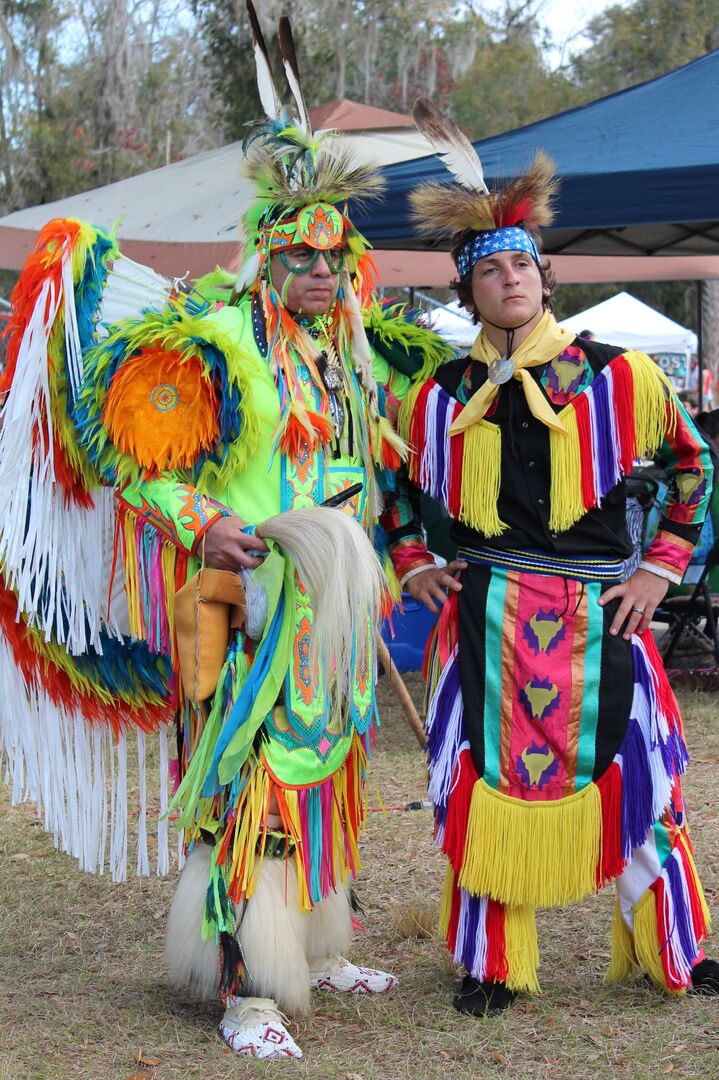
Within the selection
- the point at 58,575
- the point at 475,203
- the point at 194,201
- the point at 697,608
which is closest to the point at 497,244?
the point at 475,203

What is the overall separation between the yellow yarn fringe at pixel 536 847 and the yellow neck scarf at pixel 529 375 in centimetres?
80

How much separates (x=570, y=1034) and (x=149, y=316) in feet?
5.85

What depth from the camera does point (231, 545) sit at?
8.48 feet

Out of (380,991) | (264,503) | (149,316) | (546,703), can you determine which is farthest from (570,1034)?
(149,316)

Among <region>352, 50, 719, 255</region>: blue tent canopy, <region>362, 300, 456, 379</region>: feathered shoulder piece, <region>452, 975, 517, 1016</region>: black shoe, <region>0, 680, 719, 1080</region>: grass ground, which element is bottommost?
<region>0, 680, 719, 1080</region>: grass ground

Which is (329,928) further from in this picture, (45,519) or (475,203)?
(475,203)

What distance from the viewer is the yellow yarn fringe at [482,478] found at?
9.09 ft

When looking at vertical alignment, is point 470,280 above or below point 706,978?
above

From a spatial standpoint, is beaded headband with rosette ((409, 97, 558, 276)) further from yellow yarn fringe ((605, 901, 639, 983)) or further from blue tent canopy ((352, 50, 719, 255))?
yellow yarn fringe ((605, 901, 639, 983))

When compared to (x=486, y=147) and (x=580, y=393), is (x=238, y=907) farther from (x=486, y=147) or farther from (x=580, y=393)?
(x=486, y=147)

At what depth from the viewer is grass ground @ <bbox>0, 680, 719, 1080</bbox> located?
263 centimetres

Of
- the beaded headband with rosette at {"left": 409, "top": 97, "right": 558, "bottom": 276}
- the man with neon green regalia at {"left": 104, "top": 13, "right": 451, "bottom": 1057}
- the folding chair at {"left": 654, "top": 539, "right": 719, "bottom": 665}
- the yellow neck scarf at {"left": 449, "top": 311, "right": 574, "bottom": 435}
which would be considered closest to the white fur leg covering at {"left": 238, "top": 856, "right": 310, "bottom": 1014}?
the man with neon green regalia at {"left": 104, "top": 13, "right": 451, "bottom": 1057}

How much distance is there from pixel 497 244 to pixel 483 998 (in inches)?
65.9

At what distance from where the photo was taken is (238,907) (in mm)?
2676
